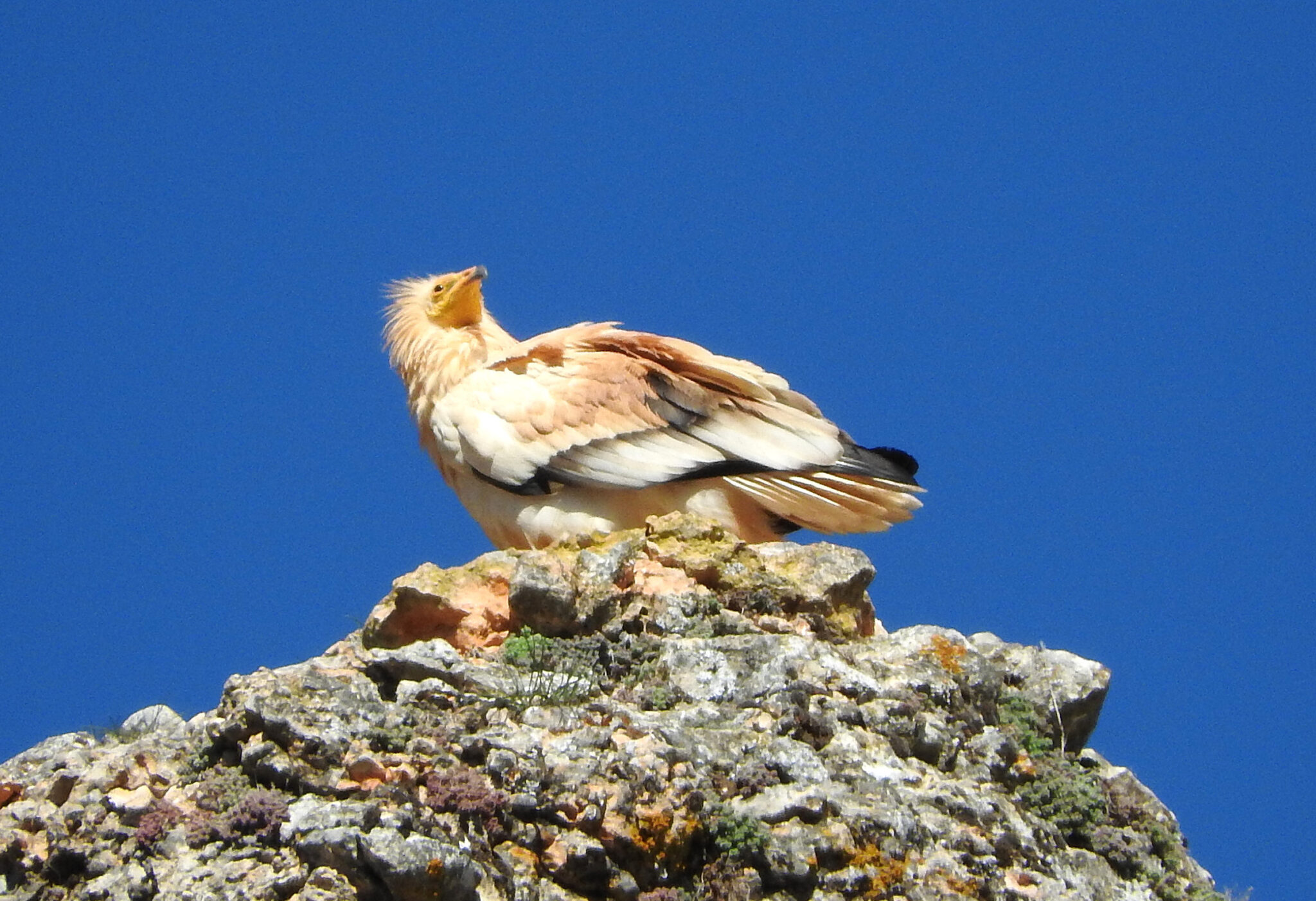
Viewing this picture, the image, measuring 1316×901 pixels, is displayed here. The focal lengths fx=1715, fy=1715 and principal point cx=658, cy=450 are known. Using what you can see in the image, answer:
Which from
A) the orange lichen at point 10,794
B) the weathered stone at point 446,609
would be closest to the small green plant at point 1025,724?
the weathered stone at point 446,609

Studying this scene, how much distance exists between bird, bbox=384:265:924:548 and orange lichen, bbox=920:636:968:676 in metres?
1.93

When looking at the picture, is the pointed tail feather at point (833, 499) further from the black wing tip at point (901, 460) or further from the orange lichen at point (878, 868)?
the orange lichen at point (878, 868)

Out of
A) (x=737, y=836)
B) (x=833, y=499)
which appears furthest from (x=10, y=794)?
(x=833, y=499)

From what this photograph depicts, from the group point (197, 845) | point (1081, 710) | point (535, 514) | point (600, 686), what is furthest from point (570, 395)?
point (197, 845)

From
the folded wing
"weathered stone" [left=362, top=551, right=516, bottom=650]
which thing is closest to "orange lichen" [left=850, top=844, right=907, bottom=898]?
"weathered stone" [left=362, top=551, right=516, bottom=650]

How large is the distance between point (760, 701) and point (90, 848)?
3.25 m

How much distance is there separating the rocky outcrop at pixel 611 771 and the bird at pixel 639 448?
58.6 inches

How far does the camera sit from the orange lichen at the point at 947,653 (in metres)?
9.51

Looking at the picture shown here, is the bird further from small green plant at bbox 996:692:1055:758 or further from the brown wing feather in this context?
small green plant at bbox 996:692:1055:758

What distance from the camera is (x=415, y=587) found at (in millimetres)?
9844

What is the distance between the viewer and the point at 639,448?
11.4m

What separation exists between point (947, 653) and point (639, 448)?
2.74 metres

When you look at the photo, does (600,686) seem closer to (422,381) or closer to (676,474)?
(676,474)

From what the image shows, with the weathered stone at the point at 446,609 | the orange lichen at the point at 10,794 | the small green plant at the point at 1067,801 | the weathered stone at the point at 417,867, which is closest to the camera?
the weathered stone at the point at 417,867
